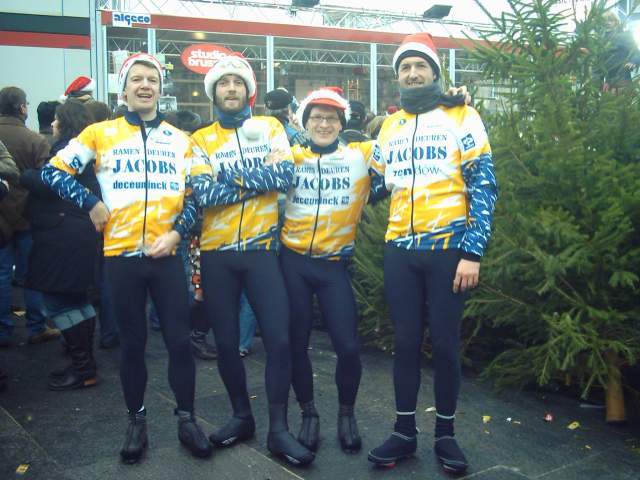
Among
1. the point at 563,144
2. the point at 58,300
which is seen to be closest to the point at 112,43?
the point at 58,300

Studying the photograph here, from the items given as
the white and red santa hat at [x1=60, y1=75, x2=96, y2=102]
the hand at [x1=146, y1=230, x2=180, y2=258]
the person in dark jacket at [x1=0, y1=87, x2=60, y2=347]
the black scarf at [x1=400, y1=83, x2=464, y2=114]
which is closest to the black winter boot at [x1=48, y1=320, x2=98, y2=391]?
the person in dark jacket at [x1=0, y1=87, x2=60, y2=347]

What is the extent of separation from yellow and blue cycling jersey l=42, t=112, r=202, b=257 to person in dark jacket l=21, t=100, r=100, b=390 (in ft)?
4.16

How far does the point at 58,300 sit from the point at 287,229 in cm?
195

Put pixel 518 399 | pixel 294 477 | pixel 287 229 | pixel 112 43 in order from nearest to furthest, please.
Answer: pixel 294 477 < pixel 287 229 < pixel 518 399 < pixel 112 43

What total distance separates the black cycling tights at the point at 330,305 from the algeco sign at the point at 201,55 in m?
20.6

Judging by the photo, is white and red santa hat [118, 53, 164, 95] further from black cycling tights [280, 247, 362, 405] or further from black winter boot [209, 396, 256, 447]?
black winter boot [209, 396, 256, 447]

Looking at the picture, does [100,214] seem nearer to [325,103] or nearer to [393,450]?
[325,103]

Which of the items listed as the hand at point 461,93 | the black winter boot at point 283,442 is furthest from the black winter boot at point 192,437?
the hand at point 461,93

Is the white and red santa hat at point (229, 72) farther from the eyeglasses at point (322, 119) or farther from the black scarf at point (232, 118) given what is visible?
the eyeglasses at point (322, 119)

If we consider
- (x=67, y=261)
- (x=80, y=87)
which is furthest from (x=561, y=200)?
(x=80, y=87)

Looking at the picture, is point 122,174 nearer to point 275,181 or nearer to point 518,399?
point 275,181

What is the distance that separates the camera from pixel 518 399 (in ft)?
15.7

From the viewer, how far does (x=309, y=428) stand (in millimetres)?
4031

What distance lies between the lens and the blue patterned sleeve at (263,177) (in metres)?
3.75
